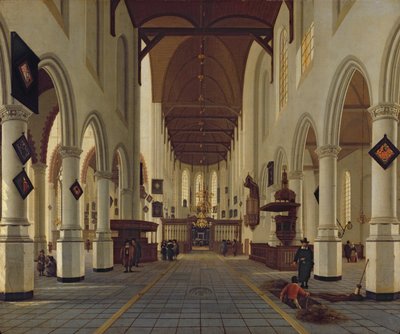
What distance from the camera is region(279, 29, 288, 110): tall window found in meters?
23.0

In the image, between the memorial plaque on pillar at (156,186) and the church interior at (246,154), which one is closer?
the church interior at (246,154)

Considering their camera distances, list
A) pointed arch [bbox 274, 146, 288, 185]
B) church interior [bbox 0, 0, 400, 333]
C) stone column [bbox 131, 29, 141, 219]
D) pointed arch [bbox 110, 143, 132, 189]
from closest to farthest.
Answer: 1. church interior [bbox 0, 0, 400, 333]
2. pointed arch [bbox 274, 146, 288, 185]
3. pointed arch [bbox 110, 143, 132, 189]
4. stone column [bbox 131, 29, 141, 219]

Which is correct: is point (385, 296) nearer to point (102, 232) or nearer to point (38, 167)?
point (102, 232)

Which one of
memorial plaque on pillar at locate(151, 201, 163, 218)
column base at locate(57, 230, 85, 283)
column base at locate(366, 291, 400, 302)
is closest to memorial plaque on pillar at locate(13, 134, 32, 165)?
column base at locate(57, 230, 85, 283)

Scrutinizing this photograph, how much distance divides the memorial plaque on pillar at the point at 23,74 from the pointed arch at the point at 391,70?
8.05 m

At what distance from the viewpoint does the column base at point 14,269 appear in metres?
10.8

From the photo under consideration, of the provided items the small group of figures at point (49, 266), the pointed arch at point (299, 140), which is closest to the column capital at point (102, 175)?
the small group of figures at point (49, 266)

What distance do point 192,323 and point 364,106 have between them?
16.8m

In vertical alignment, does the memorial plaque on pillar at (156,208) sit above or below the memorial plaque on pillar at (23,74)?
below

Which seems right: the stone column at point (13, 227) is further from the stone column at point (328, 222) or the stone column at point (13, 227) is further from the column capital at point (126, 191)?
the column capital at point (126, 191)

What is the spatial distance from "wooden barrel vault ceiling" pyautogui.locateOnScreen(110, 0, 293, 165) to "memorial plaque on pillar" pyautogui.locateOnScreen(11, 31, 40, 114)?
10.9 m

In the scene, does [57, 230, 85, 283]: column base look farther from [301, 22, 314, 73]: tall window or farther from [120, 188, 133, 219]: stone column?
[301, 22, 314, 73]: tall window

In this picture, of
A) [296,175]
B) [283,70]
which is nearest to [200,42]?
[283,70]

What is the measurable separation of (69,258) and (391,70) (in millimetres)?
10570
